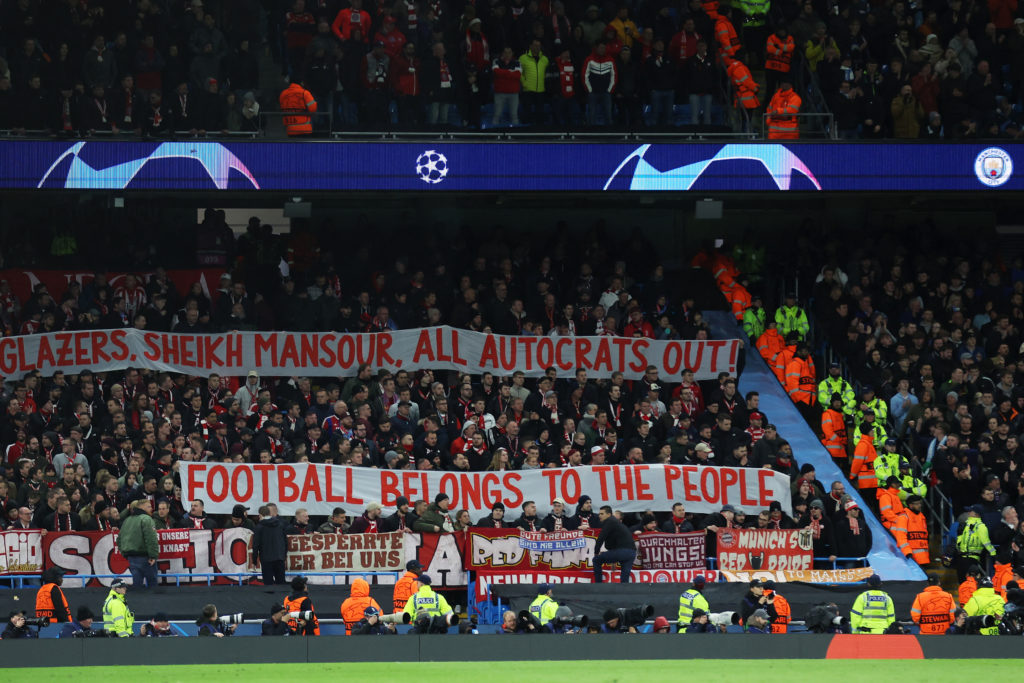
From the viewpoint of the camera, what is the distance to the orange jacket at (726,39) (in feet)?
80.7

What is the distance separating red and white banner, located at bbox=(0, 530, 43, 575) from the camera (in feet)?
59.0

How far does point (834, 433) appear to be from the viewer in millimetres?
21656

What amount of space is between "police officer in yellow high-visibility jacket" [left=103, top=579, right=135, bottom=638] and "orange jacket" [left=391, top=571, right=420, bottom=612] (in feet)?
8.82

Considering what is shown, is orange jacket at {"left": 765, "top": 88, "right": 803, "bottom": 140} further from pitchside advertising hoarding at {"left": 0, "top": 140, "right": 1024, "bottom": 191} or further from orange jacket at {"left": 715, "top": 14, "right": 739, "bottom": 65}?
orange jacket at {"left": 715, "top": 14, "right": 739, "bottom": 65}

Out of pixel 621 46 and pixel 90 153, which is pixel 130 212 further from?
pixel 621 46

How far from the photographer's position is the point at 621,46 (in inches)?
933

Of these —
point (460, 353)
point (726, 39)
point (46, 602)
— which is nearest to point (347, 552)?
A: point (46, 602)

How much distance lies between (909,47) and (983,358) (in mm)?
5332

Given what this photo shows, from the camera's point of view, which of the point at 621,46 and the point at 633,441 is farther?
the point at 621,46

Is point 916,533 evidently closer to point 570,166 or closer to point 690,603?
point 690,603

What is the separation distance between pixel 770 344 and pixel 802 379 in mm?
1563

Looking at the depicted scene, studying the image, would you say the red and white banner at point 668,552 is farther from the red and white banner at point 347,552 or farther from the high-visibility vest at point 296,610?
the high-visibility vest at point 296,610

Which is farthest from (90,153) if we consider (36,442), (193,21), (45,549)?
(45,549)

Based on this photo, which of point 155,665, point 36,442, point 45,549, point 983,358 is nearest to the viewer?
point 155,665
